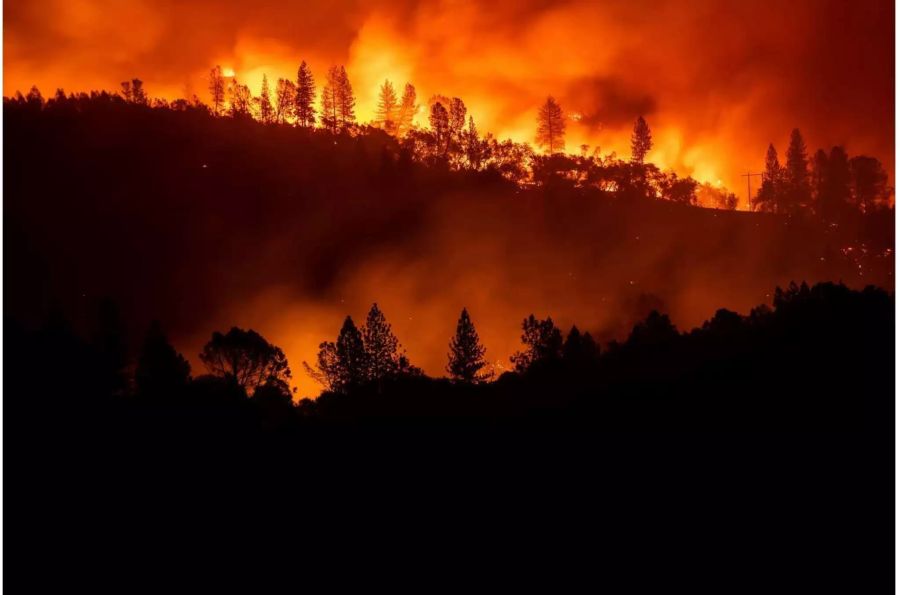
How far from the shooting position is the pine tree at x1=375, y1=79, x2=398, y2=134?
15334cm

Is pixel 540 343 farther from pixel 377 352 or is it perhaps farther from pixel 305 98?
pixel 305 98

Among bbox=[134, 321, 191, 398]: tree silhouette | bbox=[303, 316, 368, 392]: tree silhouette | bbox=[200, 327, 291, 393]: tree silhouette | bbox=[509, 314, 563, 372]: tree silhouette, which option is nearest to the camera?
bbox=[134, 321, 191, 398]: tree silhouette

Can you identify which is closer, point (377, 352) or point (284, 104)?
point (377, 352)

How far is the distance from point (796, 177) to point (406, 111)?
3385 inches

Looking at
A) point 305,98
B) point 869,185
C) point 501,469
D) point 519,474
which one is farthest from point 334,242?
point 869,185

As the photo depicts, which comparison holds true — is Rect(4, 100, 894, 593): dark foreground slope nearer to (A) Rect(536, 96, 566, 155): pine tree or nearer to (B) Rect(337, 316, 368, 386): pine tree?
(B) Rect(337, 316, 368, 386): pine tree

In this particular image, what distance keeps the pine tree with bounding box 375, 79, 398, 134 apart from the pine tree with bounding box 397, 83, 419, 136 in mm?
1372

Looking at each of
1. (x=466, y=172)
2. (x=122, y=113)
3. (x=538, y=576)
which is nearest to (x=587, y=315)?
(x=466, y=172)

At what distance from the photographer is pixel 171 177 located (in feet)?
397

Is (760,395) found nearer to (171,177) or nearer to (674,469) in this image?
(674,469)

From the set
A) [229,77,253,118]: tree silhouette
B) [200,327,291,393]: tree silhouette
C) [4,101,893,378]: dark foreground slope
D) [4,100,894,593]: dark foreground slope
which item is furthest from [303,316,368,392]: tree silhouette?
[229,77,253,118]: tree silhouette

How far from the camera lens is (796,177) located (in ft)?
470

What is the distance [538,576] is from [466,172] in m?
120

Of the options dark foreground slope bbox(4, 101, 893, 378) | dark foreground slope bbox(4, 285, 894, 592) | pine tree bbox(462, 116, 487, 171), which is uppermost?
pine tree bbox(462, 116, 487, 171)
